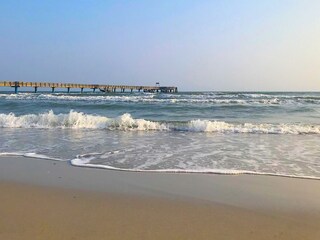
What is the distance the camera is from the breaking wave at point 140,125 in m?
12.6

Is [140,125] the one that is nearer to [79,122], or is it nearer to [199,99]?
[79,122]

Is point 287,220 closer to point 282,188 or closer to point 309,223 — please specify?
point 309,223

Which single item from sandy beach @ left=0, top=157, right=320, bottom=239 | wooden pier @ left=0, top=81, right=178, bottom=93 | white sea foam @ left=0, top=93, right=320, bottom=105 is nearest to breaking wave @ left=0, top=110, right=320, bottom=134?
sandy beach @ left=0, top=157, right=320, bottom=239

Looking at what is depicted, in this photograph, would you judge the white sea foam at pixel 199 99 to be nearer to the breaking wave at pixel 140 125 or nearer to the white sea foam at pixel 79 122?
the breaking wave at pixel 140 125

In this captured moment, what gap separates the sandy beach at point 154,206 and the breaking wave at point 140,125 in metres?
7.29

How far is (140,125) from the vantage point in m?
13.6

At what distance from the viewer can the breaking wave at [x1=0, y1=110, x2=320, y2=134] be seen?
1256cm

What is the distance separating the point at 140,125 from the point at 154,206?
9.64 meters

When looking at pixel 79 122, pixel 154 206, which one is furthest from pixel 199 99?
pixel 154 206

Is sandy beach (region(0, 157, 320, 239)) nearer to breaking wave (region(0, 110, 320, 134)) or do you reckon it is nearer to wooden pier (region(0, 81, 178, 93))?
breaking wave (region(0, 110, 320, 134))

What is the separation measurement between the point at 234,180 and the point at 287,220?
1772mm

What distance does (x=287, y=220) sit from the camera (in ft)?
11.8

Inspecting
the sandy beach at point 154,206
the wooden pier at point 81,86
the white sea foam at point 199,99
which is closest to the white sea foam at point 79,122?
the sandy beach at point 154,206

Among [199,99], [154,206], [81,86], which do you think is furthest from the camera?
[81,86]
